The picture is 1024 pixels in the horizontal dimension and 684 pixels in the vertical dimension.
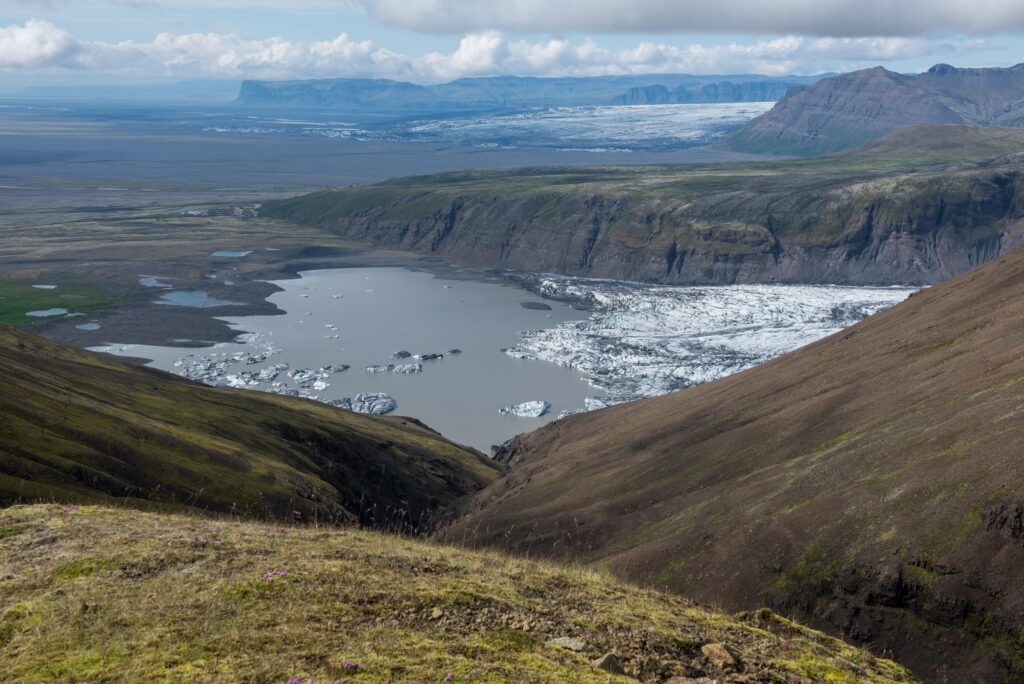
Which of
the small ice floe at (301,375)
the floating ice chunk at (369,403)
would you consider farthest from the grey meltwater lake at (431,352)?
the small ice floe at (301,375)

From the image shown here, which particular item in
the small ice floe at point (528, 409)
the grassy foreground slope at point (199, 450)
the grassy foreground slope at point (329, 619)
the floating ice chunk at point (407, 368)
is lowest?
the small ice floe at point (528, 409)

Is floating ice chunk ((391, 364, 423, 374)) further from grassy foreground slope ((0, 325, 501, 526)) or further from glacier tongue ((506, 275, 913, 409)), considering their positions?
grassy foreground slope ((0, 325, 501, 526))

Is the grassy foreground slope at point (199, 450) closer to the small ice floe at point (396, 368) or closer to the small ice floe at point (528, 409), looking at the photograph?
the small ice floe at point (528, 409)

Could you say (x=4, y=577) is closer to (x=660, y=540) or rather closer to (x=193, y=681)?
(x=193, y=681)

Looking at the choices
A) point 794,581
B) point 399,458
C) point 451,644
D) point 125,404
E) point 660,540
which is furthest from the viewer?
point 399,458

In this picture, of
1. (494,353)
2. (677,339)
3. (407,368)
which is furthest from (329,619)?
(677,339)

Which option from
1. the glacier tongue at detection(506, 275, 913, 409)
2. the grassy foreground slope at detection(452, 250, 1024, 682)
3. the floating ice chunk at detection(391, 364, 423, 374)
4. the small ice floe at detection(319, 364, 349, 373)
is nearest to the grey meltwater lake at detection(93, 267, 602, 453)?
the small ice floe at detection(319, 364, 349, 373)

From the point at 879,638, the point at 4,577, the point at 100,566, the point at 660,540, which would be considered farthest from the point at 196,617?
the point at 660,540
